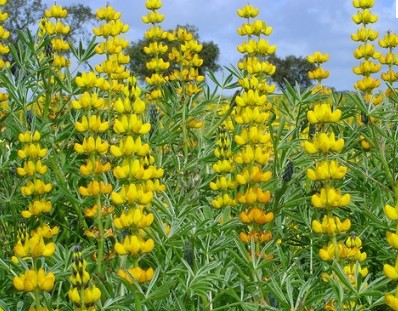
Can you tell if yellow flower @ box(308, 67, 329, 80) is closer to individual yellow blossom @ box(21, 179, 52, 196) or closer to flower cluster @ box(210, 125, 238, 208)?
flower cluster @ box(210, 125, 238, 208)

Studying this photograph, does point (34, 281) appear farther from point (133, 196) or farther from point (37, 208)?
point (37, 208)

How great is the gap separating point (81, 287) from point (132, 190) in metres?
0.27

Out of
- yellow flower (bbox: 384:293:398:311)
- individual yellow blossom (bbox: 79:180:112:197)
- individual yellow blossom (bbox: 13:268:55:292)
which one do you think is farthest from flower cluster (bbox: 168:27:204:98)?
yellow flower (bbox: 384:293:398:311)

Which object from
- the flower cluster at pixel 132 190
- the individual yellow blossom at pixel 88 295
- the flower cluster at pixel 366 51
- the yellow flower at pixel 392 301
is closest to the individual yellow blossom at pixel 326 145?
the flower cluster at pixel 132 190

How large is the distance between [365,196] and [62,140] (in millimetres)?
1044

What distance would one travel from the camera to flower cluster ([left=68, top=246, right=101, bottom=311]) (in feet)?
4.68

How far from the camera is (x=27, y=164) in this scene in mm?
2270

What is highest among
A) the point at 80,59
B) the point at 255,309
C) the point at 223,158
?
the point at 80,59

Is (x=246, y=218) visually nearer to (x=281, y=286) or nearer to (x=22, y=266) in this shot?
(x=281, y=286)

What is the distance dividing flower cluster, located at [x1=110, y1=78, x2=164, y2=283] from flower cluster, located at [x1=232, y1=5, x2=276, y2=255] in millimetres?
271

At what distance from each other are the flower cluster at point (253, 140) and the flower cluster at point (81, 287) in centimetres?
51

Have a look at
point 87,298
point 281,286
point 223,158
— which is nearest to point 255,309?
point 281,286

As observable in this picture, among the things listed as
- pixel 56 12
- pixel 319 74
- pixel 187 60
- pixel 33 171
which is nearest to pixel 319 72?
pixel 319 74

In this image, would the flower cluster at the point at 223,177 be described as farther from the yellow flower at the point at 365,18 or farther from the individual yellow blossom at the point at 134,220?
the yellow flower at the point at 365,18
